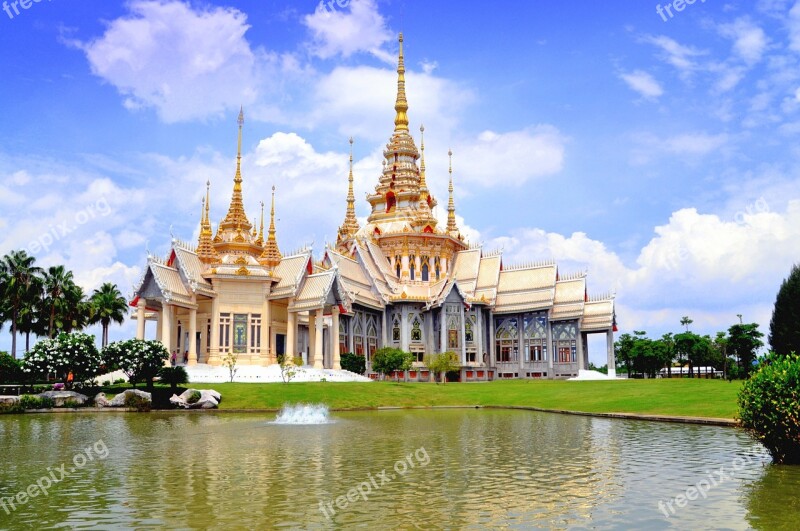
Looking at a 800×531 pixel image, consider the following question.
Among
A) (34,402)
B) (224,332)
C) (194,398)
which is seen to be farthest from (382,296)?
(34,402)

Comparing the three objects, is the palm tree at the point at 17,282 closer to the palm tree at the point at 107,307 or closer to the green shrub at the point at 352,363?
the palm tree at the point at 107,307

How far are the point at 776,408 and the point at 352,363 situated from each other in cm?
4239

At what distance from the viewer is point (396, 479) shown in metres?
13.6

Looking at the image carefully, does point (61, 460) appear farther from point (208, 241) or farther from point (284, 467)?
point (208, 241)

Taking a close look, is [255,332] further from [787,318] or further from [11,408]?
[787,318]

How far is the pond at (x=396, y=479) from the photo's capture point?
1048 cm

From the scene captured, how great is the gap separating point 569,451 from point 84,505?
11.2 metres

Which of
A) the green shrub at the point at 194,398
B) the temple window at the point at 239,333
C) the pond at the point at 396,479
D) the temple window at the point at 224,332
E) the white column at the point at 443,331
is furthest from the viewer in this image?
the white column at the point at 443,331

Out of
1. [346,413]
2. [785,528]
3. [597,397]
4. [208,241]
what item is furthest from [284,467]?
[208,241]

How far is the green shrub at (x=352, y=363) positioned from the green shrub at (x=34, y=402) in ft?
78.6

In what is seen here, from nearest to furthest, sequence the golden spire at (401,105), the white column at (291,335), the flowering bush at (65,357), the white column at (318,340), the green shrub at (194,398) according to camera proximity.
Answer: the green shrub at (194,398)
the flowering bush at (65,357)
the white column at (318,340)
the white column at (291,335)
the golden spire at (401,105)

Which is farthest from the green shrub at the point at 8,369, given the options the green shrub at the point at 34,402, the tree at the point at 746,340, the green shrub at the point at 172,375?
the tree at the point at 746,340

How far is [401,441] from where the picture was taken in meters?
20.0

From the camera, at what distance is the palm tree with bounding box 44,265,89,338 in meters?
53.8
